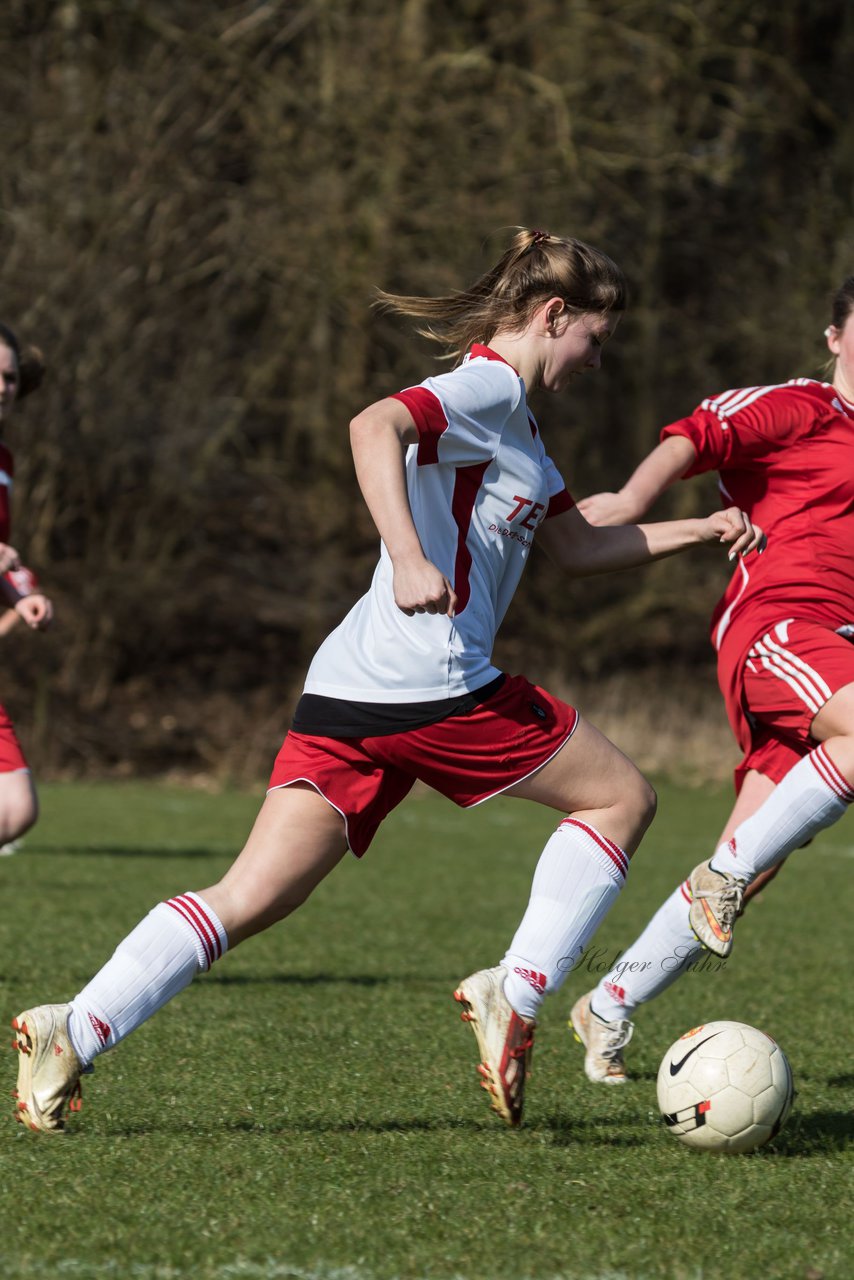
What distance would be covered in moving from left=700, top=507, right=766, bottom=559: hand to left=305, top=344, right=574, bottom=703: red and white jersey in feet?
1.31

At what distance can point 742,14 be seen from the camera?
18516 mm

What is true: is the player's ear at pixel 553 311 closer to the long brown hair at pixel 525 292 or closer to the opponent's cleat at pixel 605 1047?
the long brown hair at pixel 525 292

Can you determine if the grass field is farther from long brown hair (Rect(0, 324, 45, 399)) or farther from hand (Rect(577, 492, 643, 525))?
long brown hair (Rect(0, 324, 45, 399))

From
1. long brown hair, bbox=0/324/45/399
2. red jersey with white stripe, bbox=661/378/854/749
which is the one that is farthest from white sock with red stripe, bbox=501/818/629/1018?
long brown hair, bbox=0/324/45/399

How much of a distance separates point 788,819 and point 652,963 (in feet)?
1.85

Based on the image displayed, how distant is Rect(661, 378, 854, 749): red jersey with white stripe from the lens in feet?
13.7

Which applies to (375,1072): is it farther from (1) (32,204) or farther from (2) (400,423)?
(1) (32,204)

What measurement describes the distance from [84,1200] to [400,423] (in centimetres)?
154

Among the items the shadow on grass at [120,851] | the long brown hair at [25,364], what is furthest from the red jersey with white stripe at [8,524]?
the shadow on grass at [120,851]

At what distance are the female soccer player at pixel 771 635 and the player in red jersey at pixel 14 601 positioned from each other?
1.81 meters

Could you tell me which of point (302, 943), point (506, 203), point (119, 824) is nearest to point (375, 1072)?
point (302, 943)

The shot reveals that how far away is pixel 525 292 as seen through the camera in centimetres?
349

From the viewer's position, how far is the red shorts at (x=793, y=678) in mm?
3957

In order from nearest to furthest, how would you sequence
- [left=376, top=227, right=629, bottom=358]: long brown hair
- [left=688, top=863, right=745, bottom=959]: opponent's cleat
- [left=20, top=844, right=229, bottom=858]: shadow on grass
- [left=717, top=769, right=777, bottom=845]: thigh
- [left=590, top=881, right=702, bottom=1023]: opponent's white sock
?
[left=376, top=227, right=629, bottom=358]: long brown hair
[left=688, top=863, right=745, bottom=959]: opponent's cleat
[left=590, top=881, right=702, bottom=1023]: opponent's white sock
[left=717, top=769, right=777, bottom=845]: thigh
[left=20, top=844, right=229, bottom=858]: shadow on grass
